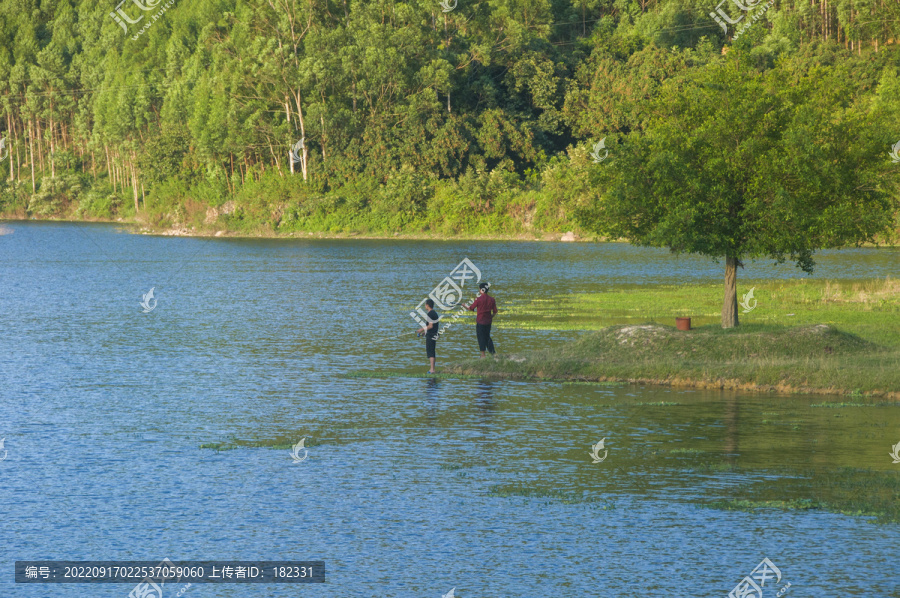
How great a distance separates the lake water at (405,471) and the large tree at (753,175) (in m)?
6.05

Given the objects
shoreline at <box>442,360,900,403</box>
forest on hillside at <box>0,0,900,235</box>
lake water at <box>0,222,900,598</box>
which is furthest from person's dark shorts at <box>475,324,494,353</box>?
forest on hillside at <box>0,0,900,235</box>

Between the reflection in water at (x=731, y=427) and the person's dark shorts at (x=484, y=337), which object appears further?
the person's dark shorts at (x=484, y=337)

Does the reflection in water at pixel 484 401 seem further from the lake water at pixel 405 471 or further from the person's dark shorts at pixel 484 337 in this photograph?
the person's dark shorts at pixel 484 337

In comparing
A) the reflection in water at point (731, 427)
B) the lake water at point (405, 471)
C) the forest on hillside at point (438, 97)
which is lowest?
the lake water at point (405, 471)

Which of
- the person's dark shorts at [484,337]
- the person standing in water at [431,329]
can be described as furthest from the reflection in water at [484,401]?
the person's dark shorts at [484,337]

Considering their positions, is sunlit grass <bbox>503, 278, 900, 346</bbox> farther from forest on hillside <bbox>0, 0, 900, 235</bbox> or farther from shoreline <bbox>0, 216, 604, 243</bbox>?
forest on hillside <bbox>0, 0, 900, 235</bbox>

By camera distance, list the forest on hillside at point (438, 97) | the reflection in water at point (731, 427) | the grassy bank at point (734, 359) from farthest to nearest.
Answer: the forest on hillside at point (438, 97) < the grassy bank at point (734, 359) < the reflection in water at point (731, 427)

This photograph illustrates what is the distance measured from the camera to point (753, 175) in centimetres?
3128

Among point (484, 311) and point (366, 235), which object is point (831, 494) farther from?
point (366, 235)

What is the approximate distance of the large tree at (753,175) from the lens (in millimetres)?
30125

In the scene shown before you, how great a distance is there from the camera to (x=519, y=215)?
112 metres

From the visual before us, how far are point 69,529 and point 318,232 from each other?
109 metres

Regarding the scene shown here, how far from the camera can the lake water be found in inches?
524

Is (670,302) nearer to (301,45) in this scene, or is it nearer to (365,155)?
(365,155)
